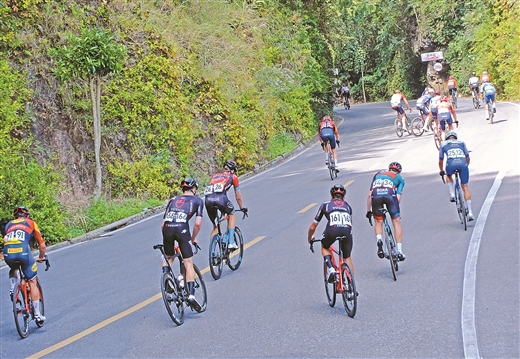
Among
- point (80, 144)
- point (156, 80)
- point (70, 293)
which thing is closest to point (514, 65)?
point (156, 80)

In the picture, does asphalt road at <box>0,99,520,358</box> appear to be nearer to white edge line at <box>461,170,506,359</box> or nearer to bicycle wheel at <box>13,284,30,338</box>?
white edge line at <box>461,170,506,359</box>

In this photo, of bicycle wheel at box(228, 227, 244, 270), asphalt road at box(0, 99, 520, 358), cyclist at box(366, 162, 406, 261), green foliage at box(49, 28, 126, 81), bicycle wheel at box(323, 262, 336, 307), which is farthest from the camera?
green foliage at box(49, 28, 126, 81)

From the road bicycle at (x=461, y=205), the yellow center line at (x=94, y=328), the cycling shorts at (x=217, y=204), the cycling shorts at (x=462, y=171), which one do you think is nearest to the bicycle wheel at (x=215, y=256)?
the cycling shorts at (x=217, y=204)

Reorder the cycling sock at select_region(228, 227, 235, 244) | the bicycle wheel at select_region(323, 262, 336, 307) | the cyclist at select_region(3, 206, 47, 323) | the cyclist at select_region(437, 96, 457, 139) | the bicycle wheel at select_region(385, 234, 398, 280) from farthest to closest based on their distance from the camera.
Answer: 1. the cyclist at select_region(437, 96, 457, 139)
2. the cycling sock at select_region(228, 227, 235, 244)
3. the bicycle wheel at select_region(385, 234, 398, 280)
4. the cyclist at select_region(3, 206, 47, 323)
5. the bicycle wheel at select_region(323, 262, 336, 307)

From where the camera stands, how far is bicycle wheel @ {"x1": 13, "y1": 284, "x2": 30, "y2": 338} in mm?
9766

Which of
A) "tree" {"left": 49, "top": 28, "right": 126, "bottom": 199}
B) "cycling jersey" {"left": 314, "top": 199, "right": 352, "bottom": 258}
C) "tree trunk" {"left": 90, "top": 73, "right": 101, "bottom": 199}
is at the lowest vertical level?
"cycling jersey" {"left": 314, "top": 199, "right": 352, "bottom": 258}

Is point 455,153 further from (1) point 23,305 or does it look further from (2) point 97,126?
(2) point 97,126

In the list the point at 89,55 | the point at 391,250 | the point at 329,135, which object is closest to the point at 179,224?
the point at 391,250

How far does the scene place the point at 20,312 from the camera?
32.4 ft

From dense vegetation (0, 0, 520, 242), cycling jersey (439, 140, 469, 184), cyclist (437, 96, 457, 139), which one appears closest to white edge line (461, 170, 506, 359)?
cycling jersey (439, 140, 469, 184)

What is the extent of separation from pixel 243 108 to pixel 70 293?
18622 mm

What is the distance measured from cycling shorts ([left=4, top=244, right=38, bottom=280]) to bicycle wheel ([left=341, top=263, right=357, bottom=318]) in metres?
4.44

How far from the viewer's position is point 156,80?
24.3 meters

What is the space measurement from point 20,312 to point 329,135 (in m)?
13.0
